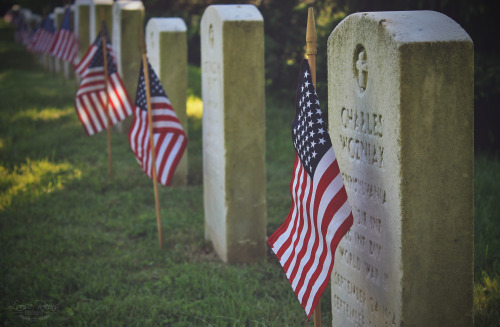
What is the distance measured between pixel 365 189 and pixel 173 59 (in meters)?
5.31

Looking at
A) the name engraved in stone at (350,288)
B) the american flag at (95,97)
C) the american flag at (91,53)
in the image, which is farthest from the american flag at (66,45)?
the name engraved in stone at (350,288)

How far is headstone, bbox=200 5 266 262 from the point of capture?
545 centimetres

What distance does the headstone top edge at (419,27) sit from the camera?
2801mm

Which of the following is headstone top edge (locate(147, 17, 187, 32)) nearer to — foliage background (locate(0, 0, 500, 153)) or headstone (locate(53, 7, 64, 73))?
foliage background (locate(0, 0, 500, 153))

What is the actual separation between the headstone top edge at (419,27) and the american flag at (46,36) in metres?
15.4

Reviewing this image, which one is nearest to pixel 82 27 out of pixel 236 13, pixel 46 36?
pixel 46 36

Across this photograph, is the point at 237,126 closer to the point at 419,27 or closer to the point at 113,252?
the point at 113,252

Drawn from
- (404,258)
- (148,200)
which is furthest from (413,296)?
(148,200)

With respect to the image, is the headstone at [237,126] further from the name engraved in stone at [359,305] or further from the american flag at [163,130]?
the name engraved in stone at [359,305]

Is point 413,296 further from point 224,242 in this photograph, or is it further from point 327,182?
point 224,242

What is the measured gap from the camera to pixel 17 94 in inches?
610

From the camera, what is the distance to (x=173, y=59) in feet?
26.6

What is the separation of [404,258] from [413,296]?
7.7 inches

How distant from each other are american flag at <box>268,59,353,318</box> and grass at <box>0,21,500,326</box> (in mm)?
1001
